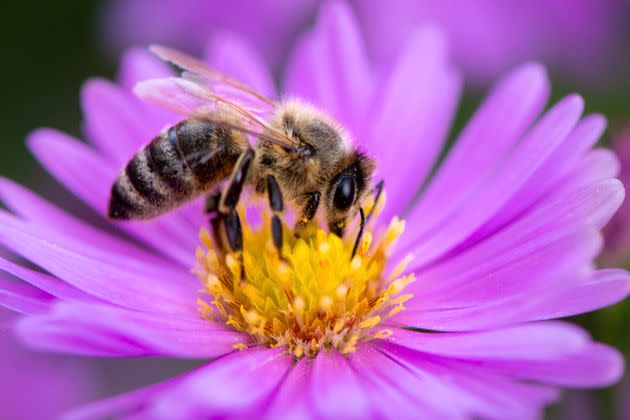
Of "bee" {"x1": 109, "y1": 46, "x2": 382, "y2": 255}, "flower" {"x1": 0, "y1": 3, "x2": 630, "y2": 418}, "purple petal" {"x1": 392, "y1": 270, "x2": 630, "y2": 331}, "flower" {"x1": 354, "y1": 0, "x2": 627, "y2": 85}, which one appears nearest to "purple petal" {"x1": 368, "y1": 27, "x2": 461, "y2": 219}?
"flower" {"x1": 0, "y1": 3, "x2": 630, "y2": 418}

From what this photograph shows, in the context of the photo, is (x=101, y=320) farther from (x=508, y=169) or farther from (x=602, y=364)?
(x=508, y=169)

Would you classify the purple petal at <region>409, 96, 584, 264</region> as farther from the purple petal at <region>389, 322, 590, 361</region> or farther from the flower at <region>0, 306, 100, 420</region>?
the flower at <region>0, 306, 100, 420</region>

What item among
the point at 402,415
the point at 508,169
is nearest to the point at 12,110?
the point at 508,169

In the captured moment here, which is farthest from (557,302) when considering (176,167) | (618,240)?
(176,167)

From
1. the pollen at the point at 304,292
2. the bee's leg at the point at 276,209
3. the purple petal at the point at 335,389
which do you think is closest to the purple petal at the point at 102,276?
the pollen at the point at 304,292

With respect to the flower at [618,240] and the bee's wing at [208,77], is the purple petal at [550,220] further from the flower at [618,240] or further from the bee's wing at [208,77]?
the bee's wing at [208,77]

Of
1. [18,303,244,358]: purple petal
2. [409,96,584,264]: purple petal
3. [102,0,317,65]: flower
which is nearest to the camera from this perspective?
[18,303,244,358]: purple petal
